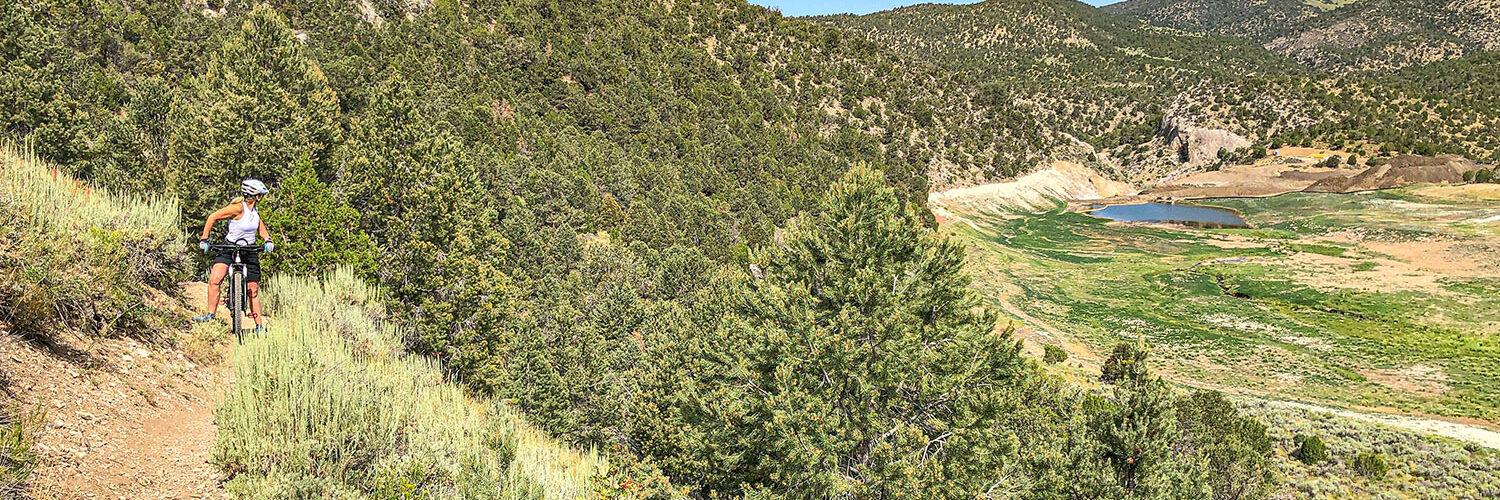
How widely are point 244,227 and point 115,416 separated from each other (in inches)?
122

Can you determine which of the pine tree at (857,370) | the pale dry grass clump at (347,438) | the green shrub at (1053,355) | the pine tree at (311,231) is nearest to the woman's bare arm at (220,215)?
the pale dry grass clump at (347,438)

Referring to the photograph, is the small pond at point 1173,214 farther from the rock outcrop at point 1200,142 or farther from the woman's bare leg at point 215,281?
the woman's bare leg at point 215,281

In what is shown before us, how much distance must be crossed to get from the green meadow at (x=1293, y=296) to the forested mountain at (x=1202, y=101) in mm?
42416

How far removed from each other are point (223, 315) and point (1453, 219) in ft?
327

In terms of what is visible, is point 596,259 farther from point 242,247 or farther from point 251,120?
point 242,247

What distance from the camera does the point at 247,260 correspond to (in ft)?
32.0

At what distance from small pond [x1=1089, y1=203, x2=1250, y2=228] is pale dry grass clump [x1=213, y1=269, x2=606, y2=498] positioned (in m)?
95.0

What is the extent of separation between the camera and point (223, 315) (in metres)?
11.5

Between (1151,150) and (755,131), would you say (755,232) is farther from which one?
(1151,150)

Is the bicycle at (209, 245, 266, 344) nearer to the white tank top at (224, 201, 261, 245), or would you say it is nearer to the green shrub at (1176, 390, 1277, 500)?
the white tank top at (224, 201, 261, 245)

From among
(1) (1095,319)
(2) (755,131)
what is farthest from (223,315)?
(2) (755,131)

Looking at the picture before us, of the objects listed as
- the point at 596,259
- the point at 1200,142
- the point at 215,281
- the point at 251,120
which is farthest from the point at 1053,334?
the point at 1200,142

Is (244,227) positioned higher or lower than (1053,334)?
higher

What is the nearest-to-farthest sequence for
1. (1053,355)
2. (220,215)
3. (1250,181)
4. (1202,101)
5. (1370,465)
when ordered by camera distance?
(220,215) < (1370,465) < (1053,355) < (1250,181) < (1202,101)
